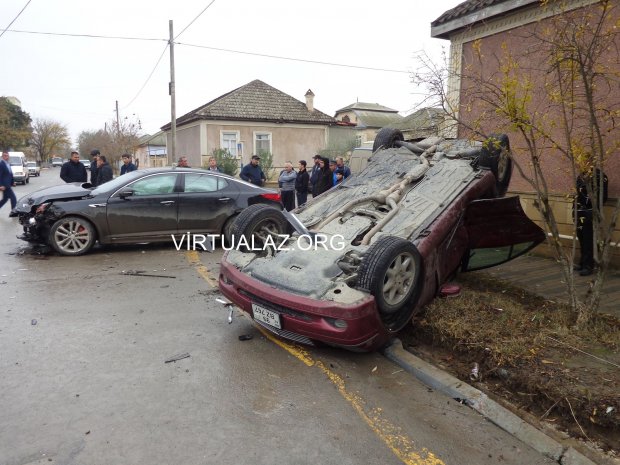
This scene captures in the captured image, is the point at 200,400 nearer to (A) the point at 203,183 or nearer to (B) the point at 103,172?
(A) the point at 203,183

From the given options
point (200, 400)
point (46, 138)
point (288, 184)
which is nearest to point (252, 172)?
point (288, 184)

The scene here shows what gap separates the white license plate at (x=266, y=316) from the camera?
3.92 metres

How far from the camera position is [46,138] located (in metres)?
88.1

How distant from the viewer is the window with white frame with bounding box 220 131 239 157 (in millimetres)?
25969

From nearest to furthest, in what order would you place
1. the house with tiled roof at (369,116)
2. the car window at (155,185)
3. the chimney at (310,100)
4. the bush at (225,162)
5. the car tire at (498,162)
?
the car tire at (498,162) → the car window at (155,185) → the bush at (225,162) → the chimney at (310,100) → the house with tiled roof at (369,116)

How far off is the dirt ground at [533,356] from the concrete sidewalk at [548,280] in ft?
1.81

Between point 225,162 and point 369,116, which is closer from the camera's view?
point 225,162

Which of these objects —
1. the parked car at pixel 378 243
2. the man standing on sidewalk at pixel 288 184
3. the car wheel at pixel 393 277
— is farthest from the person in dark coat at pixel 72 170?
the car wheel at pixel 393 277

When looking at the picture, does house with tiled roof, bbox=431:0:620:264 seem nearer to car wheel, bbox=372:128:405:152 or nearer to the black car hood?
car wheel, bbox=372:128:405:152

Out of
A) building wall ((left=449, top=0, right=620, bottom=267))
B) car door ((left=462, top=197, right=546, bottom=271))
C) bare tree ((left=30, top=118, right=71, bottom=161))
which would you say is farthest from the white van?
bare tree ((left=30, top=118, right=71, bottom=161))

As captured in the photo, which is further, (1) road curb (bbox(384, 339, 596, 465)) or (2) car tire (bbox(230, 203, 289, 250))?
(2) car tire (bbox(230, 203, 289, 250))

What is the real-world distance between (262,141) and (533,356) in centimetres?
2453

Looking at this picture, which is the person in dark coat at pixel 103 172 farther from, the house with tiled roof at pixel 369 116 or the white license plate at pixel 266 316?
the house with tiled roof at pixel 369 116

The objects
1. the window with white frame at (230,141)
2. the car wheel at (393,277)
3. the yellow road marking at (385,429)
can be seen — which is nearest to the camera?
the yellow road marking at (385,429)
